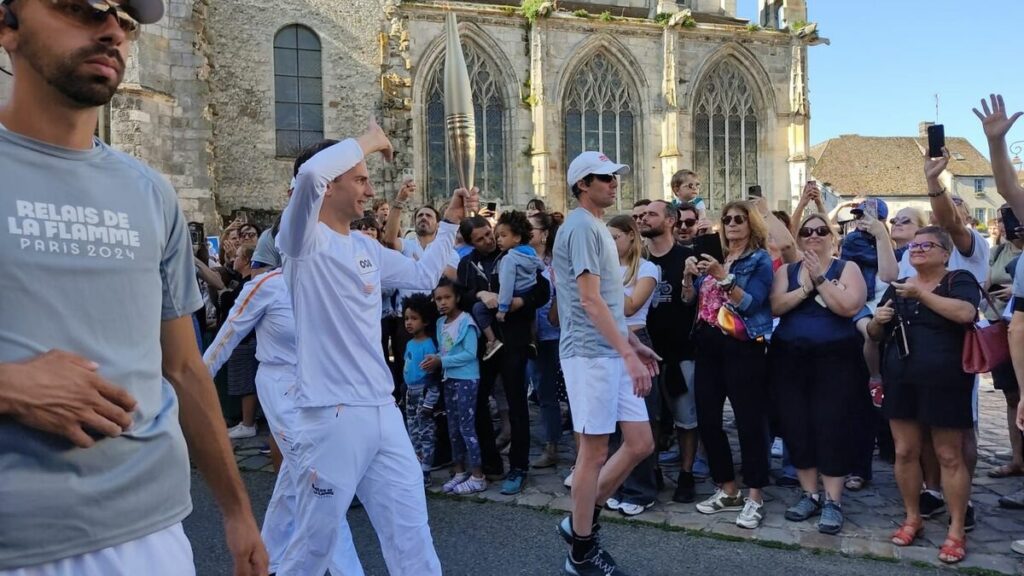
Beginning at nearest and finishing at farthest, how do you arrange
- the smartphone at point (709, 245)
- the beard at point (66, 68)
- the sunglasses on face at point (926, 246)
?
the beard at point (66, 68), the sunglasses on face at point (926, 246), the smartphone at point (709, 245)

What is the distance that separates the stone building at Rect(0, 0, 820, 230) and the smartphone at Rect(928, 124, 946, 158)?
15.2m

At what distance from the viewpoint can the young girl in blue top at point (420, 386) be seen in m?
6.90

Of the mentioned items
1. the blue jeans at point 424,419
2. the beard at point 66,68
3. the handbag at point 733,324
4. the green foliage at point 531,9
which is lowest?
A: the blue jeans at point 424,419

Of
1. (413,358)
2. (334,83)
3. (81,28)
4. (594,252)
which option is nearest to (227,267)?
(413,358)

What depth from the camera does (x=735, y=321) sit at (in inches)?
228

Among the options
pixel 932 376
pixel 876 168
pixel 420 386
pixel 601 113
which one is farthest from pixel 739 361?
pixel 876 168

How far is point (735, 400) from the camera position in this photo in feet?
19.2

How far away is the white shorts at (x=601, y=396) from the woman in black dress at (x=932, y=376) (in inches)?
76.5

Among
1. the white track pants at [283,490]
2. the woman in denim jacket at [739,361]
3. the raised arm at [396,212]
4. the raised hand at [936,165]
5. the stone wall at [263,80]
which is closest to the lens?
the white track pants at [283,490]

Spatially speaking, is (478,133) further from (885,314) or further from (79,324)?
(79,324)

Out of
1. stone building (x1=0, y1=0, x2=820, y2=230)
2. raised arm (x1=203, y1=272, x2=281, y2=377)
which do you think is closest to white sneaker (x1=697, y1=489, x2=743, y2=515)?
raised arm (x1=203, y1=272, x2=281, y2=377)

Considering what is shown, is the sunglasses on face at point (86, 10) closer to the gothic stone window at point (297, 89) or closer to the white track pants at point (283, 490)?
the white track pants at point (283, 490)

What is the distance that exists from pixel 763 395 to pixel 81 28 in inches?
207

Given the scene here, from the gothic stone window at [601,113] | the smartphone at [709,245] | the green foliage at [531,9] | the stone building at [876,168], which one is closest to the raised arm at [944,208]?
the smartphone at [709,245]
